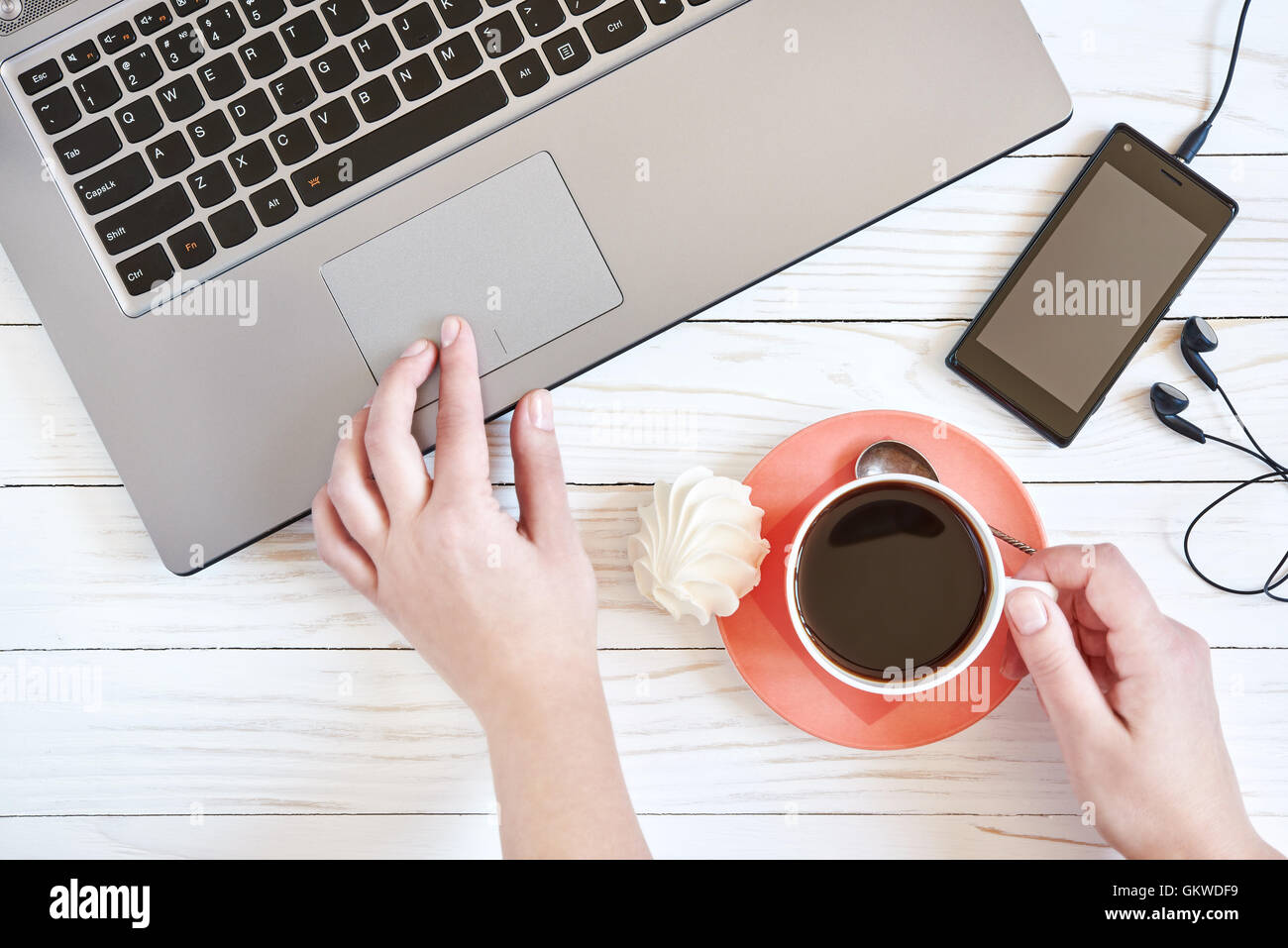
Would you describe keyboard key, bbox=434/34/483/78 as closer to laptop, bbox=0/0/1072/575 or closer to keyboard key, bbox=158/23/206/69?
laptop, bbox=0/0/1072/575

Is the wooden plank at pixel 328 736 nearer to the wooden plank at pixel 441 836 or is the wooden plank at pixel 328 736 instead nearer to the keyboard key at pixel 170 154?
the wooden plank at pixel 441 836

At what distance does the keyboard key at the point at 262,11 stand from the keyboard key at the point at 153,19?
54 mm

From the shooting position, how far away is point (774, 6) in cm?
61

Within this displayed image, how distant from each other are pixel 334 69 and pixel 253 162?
0.29ft

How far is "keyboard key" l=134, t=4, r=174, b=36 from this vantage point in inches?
23.3

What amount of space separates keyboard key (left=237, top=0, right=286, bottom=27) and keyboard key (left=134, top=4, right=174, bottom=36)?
54 millimetres

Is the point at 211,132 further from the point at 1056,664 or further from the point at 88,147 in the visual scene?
the point at 1056,664

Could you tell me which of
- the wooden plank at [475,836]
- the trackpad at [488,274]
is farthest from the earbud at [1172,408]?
the trackpad at [488,274]

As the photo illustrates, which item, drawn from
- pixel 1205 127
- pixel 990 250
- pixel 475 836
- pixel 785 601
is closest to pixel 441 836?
pixel 475 836

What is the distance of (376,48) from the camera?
1.94 ft

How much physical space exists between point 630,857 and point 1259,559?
566 mm

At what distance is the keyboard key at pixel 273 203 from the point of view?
60 cm
